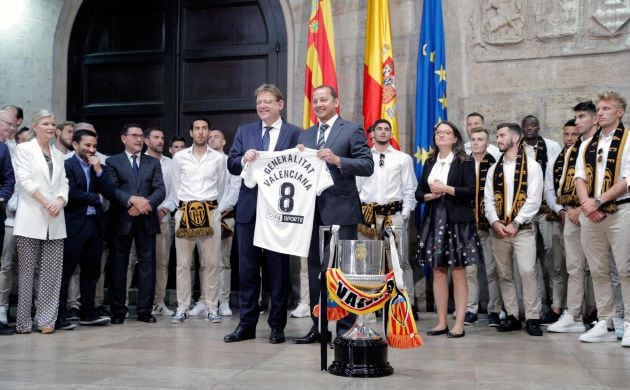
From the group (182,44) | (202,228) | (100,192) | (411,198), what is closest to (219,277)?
(202,228)

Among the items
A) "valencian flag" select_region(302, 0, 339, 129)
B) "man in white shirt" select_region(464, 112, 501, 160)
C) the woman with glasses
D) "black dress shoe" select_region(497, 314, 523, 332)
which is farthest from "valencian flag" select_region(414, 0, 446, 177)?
"black dress shoe" select_region(497, 314, 523, 332)

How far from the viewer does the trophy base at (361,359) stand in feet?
14.9

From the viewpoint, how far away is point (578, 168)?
6.30 metres

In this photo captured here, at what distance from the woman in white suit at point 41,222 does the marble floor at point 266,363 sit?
291mm

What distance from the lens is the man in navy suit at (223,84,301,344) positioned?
6004mm

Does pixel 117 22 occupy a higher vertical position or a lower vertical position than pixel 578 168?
higher

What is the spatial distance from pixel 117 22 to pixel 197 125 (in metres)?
3.24

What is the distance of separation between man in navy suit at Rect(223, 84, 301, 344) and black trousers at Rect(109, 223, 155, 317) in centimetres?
174

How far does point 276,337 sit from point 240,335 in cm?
31

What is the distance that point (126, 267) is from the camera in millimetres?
7520

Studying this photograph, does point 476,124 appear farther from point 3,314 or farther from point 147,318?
point 3,314

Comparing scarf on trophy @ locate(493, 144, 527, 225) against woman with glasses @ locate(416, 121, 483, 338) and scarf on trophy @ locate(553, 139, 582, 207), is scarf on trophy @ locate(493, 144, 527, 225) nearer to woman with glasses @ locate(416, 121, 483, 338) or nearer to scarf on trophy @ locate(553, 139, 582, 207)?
scarf on trophy @ locate(553, 139, 582, 207)

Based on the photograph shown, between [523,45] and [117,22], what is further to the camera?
[117,22]

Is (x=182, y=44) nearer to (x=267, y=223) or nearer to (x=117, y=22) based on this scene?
(x=117, y=22)
